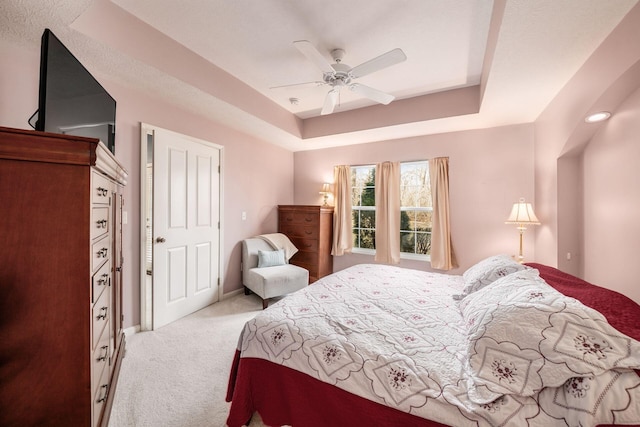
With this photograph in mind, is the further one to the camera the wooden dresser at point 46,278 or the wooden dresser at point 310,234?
the wooden dresser at point 310,234

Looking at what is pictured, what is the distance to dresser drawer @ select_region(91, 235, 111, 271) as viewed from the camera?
1018 millimetres

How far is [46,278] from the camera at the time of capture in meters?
0.87

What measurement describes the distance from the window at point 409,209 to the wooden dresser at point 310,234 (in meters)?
0.59

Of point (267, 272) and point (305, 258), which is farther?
point (305, 258)

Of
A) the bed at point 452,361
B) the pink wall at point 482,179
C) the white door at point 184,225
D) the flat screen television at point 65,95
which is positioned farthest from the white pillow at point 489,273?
the white door at point 184,225

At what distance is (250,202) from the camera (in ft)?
13.0

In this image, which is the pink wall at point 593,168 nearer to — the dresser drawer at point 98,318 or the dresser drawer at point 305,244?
the dresser drawer at point 305,244

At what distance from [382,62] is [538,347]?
2.01m

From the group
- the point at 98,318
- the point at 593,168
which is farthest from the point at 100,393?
the point at 593,168

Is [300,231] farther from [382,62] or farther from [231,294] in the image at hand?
[382,62]

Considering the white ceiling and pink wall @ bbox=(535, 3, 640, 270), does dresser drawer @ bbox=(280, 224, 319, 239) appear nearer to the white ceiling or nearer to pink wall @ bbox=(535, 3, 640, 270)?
the white ceiling

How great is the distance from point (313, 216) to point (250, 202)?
1.03 meters

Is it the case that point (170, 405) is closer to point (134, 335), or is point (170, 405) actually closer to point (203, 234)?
point (134, 335)

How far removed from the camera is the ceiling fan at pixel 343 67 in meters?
1.85
